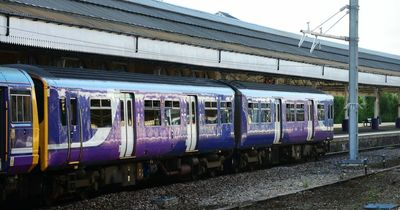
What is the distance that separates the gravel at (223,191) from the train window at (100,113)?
169 centimetres

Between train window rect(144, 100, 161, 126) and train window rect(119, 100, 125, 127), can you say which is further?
train window rect(144, 100, 161, 126)

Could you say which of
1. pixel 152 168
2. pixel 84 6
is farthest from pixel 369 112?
pixel 152 168

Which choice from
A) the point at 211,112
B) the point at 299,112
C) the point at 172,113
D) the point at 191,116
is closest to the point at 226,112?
the point at 211,112

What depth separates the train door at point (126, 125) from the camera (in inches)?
578

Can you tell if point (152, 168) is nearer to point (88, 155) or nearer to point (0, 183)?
point (88, 155)

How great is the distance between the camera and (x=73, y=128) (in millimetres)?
12992

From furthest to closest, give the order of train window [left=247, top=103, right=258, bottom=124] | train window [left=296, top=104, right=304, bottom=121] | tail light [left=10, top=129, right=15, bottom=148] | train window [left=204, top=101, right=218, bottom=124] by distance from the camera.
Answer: train window [left=296, top=104, right=304, bottom=121] < train window [left=247, top=103, right=258, bottom=124] < train window [left=204, top=101, right=218, bottom=124] < tail light [left=10, top=129, right=15, bottom=148]

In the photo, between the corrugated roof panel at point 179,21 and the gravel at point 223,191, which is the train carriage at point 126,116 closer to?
the gravel at point 223,191

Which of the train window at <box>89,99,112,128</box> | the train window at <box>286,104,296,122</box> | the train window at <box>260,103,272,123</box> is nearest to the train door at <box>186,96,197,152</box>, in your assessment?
the train window at <box>89,99,112,128</box>

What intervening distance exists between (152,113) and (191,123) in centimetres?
205

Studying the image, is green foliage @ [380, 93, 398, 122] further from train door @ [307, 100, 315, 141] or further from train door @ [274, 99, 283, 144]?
train door @ [274, 99, 283, 144]

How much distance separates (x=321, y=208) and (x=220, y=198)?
2.67 meters

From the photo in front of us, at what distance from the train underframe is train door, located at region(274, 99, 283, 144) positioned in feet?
1.43

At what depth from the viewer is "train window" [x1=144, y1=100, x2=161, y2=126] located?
1555 centimetres
